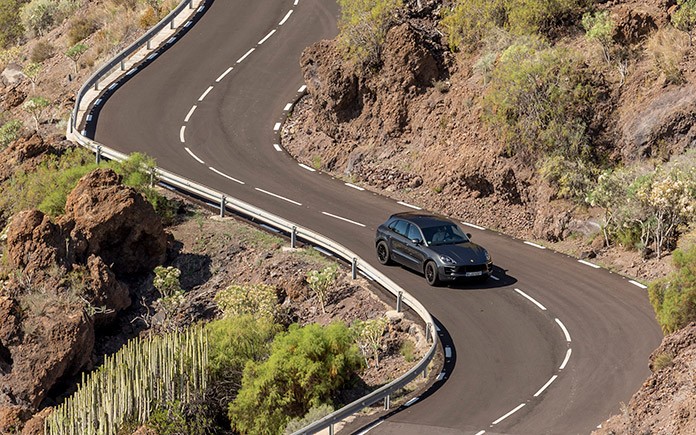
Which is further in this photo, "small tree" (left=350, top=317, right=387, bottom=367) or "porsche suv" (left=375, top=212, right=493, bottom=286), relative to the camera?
"porsche suv" (left=375, top=212, right=493, bottom=286)

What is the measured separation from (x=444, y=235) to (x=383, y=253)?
2168mm

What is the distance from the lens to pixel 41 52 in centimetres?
5572

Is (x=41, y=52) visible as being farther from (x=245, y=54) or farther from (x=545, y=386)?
(x=545, y=386)

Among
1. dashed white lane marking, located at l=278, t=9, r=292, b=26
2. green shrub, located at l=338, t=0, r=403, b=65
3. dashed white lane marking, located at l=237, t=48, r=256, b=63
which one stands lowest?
dashed white lane marking, located at l=237, t=48, r=256, b=63

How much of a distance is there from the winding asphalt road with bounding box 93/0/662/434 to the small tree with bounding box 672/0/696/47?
932 cm

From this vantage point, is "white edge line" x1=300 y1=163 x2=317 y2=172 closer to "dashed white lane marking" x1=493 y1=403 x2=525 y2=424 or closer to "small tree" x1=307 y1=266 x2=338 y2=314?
"small tree" x1=307 y1=266 x2=338 y2=314

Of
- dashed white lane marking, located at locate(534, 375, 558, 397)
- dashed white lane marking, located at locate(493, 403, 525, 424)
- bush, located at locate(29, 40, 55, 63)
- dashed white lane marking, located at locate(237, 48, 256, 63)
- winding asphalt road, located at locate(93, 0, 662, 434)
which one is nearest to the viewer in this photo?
dashed white lane marking, located at locate(493, 403, 525, 424)

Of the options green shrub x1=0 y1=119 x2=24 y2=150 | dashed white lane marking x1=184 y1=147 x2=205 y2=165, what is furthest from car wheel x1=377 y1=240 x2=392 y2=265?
green shrub x1=0 y1=119 x2=24 y2=150

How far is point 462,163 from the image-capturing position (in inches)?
1467

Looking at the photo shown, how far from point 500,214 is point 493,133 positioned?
296 centimetres

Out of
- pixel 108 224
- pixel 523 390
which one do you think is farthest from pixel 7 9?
pixel 523 390

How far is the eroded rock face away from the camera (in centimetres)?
3294

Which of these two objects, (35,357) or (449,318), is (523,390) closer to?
(449,318)

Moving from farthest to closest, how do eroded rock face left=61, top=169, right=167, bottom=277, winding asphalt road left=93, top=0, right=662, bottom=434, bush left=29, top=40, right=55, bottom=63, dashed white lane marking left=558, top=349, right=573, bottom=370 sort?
bush left=29, top=40, right=55, bottom=63 < eroded rock face left=61, top=169, right=167, bottom=277 < dashed white lane marking left=558, top=349, right=573, bottom=370 < winding asphalt road left=93, top=0, right=662, bottom=434
